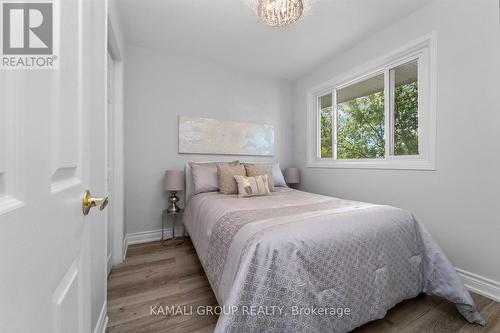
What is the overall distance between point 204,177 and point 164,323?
155 centimetres

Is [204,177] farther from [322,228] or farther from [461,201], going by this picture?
[461,201]

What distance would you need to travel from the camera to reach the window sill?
2018 millimetres

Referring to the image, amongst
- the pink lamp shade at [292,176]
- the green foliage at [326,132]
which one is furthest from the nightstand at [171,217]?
the green foliage at [326,132]

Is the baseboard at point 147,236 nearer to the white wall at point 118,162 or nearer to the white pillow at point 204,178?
the white wall at point 118,162

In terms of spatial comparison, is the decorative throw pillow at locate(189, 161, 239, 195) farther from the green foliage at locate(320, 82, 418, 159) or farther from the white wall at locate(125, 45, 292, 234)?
the green foliage at locate(320, 82, 418, 159)

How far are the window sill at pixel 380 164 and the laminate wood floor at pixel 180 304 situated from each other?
110 cm

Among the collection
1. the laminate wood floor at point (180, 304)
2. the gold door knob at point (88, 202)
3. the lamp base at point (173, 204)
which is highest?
the gold door knob at point (88, 202)

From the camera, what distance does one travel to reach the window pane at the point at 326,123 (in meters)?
3.26

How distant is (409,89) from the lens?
2.25 metres

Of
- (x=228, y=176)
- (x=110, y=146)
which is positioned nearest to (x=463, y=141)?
(x=228, y=176)

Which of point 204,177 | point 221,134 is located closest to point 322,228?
point 204,177

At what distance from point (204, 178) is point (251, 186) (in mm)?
640

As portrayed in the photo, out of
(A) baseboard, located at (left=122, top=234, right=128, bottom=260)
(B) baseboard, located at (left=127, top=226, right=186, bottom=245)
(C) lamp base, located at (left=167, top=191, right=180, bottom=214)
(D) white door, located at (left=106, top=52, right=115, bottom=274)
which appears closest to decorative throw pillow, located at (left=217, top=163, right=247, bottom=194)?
(C) lamp base, located at (left=167, top=191, right=180, bottom=214)

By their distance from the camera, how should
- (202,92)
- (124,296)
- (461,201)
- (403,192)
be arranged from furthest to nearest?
1. (202,92)
2. (403,192)
3. (461,201)
4. (124,296)
